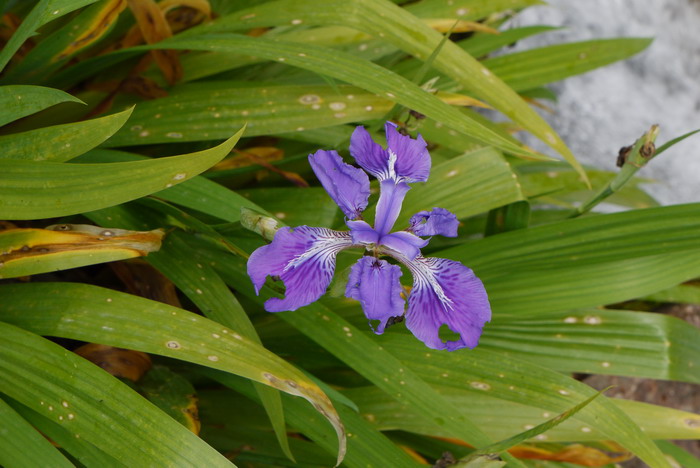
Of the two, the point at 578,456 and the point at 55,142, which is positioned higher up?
the point at 55,142

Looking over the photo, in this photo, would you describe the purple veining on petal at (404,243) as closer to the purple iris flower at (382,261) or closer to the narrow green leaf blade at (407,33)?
the purple iris flower at (382,261)

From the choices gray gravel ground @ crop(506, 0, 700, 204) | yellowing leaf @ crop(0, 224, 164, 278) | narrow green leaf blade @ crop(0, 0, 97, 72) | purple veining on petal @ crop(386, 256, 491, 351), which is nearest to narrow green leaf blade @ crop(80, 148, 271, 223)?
yellowing leaf @ crop(0, 224, 164, 278)

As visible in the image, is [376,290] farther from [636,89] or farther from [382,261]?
[636,89]

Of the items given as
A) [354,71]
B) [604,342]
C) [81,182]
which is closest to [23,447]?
[81,182]

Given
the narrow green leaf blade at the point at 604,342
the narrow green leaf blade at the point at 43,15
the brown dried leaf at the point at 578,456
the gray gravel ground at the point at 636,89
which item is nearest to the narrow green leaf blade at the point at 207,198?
the narrow green leaf blade at the point at 43,15

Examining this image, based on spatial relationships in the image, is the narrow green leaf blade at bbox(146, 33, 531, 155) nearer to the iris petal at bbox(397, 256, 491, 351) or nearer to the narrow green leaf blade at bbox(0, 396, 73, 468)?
the iris petal at bbox(397, 256, 491, 351)

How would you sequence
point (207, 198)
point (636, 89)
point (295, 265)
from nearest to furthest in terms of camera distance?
1. point (295, 265)
2. point (207, 198)
3. point (636, 89)

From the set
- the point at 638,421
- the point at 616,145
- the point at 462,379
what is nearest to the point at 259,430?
the point at 462,379
